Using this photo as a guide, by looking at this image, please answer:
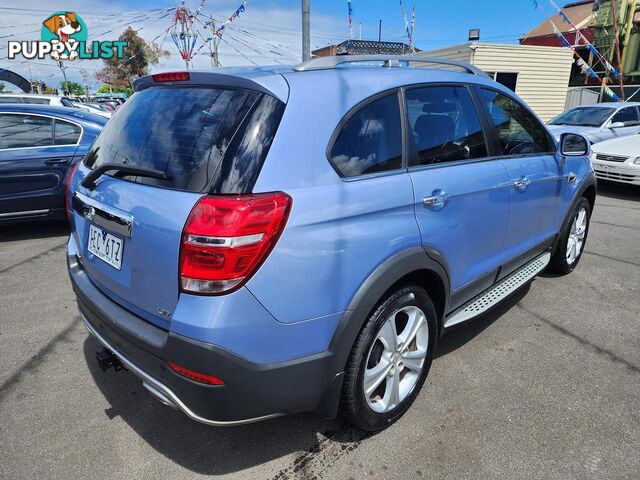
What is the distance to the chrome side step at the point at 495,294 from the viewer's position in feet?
8.86

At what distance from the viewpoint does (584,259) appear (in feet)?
16.1

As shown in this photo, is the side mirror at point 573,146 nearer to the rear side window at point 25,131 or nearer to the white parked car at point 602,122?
the rear side window at point 25,131

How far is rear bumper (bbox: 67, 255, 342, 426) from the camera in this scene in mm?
1651

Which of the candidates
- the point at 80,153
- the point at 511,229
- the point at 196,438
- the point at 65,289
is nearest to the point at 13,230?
the point at 80,153

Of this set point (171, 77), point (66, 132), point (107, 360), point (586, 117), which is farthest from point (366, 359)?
point (586, 117)

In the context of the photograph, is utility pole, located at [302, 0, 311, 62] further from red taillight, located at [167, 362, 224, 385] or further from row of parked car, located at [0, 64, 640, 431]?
red taillight, located at [167, 362, 224, 385]

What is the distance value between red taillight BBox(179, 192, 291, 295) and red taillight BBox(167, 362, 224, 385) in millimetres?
316

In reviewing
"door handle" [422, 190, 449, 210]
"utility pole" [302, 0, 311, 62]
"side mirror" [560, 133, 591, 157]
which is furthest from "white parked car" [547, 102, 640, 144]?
"door handle" [422, 190, 449, 210]

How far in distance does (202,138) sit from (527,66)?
1807 cm

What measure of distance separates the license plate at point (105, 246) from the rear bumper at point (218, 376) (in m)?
0.23

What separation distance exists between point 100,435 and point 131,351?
0.71m

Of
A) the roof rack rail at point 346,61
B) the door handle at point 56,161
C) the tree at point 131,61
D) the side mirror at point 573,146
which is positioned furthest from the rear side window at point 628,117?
the tree at point 131,61

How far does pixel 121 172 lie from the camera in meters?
2.00

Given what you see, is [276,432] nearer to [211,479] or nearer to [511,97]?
[211,479]
